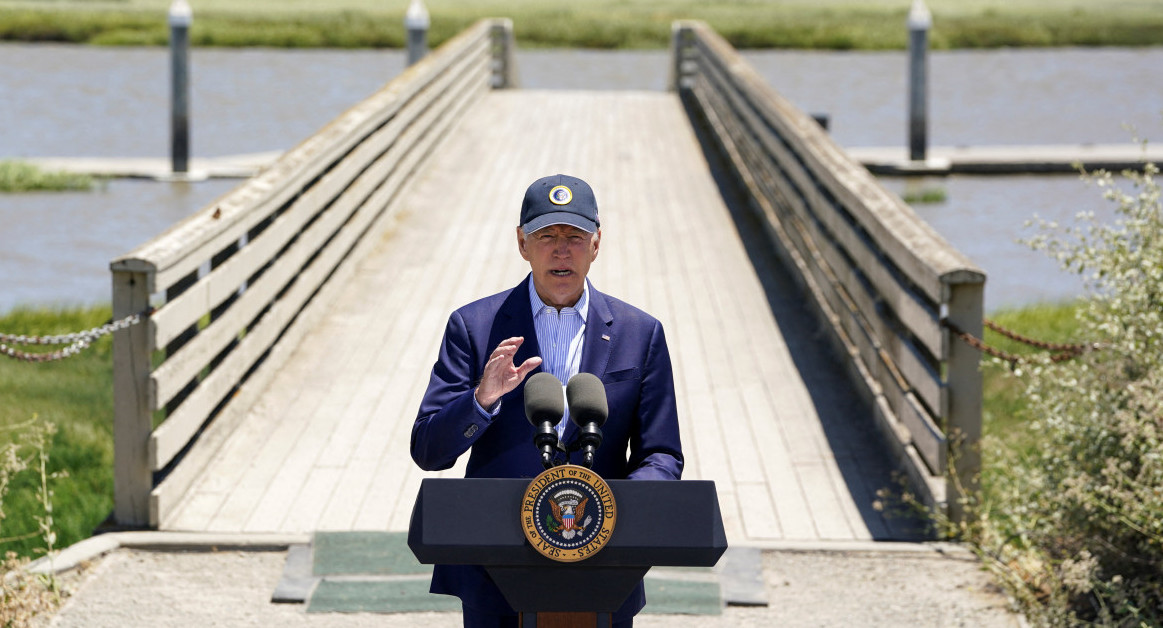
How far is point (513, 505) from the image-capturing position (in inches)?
116

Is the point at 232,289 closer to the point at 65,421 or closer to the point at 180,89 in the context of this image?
the point at 65,421

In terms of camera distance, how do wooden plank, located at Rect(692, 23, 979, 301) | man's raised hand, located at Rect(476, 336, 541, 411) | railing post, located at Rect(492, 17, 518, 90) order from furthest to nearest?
railing post, located at Rect(492, 17, 518, 90), wooden plank, located at Rect(692, 23, 979, 301), man's raised hand, located at Rect(476, 336, 541, 411)

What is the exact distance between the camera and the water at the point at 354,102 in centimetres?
1931

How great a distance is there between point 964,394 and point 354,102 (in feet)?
114

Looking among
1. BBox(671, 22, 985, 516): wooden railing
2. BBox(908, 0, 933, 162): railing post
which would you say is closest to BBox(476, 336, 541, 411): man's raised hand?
BBox(671, 22, 985, 516): wooden railing

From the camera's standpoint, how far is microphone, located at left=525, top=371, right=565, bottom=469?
2.95 metres

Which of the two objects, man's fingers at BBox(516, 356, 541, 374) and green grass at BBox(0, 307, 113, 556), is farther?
green grass at BBox(0, 307, 113, 556)

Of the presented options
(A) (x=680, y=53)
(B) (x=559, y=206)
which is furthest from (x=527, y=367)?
(A) (x=680, y=53)

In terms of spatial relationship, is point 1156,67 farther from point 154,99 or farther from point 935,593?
point 935,593

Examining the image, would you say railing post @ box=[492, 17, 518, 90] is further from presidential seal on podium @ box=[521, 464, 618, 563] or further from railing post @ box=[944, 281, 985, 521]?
presidential seal on podium @ box=[521, 464, 618, 563]

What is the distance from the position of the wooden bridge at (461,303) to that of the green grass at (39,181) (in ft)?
32.8

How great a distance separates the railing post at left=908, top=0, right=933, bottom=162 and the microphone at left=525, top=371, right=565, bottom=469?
20.4 metres

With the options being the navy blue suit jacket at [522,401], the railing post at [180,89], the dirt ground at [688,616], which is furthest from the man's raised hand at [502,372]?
the railing post at [180,89]

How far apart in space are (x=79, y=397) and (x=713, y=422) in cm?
430
